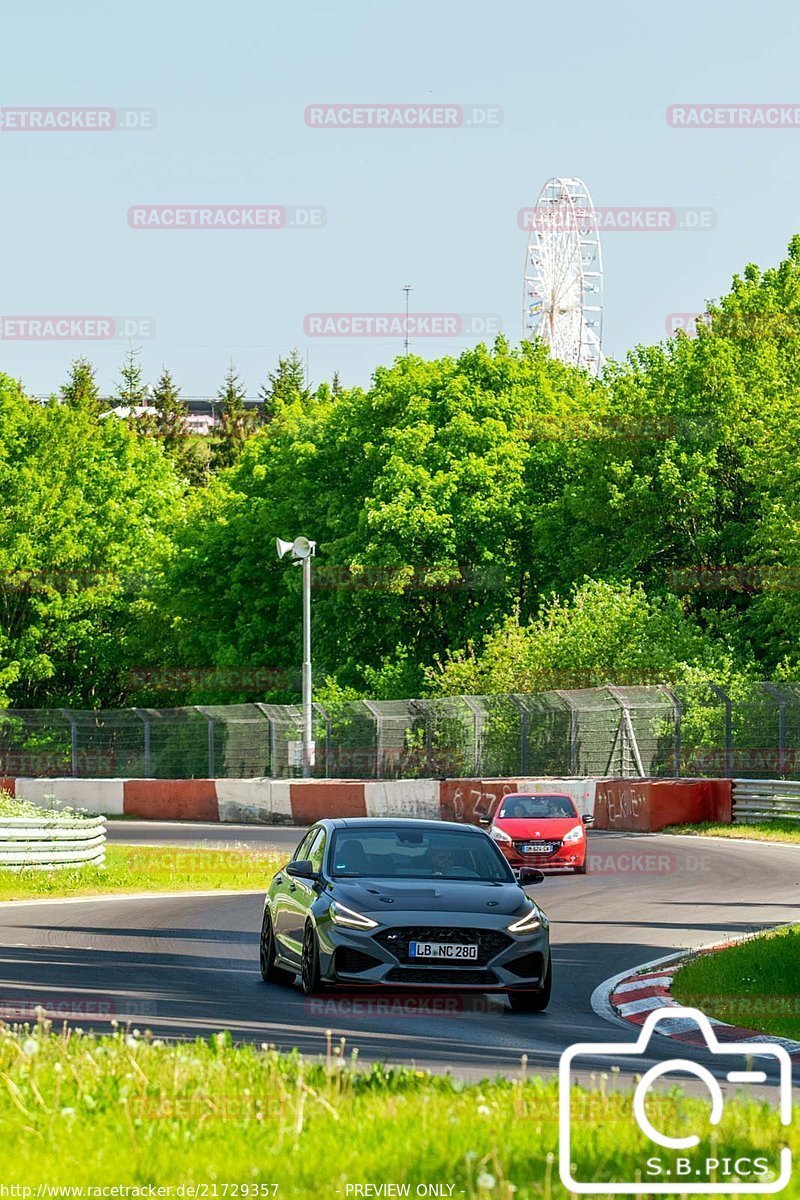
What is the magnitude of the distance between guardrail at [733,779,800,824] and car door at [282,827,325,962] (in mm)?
23926

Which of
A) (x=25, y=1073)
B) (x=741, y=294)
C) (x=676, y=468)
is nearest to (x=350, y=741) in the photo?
(x=676, y=468)

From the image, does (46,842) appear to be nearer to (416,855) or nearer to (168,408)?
(416,855)

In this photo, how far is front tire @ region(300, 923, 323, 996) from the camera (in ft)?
46.0

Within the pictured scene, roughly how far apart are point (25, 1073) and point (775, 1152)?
→ 130 inches

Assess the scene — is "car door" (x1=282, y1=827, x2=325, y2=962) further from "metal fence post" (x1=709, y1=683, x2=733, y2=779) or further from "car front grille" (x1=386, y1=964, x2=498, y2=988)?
"metal fence post" (x1=709, y1=683, x2=733, y2=779)

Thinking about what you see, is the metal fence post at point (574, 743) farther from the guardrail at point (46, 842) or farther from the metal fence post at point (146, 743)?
the guardrail at point (46, 842)

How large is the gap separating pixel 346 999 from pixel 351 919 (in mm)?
824

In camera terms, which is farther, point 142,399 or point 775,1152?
point 142,399

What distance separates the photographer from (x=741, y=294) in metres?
64.0

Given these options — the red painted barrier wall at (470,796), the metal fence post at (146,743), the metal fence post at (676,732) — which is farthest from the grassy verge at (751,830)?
the metal fence post at (146,743)

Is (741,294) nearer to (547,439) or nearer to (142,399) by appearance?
(547,439)

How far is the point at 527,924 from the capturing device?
14.0 meters

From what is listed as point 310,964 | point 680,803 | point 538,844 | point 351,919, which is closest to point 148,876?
point 538,844
